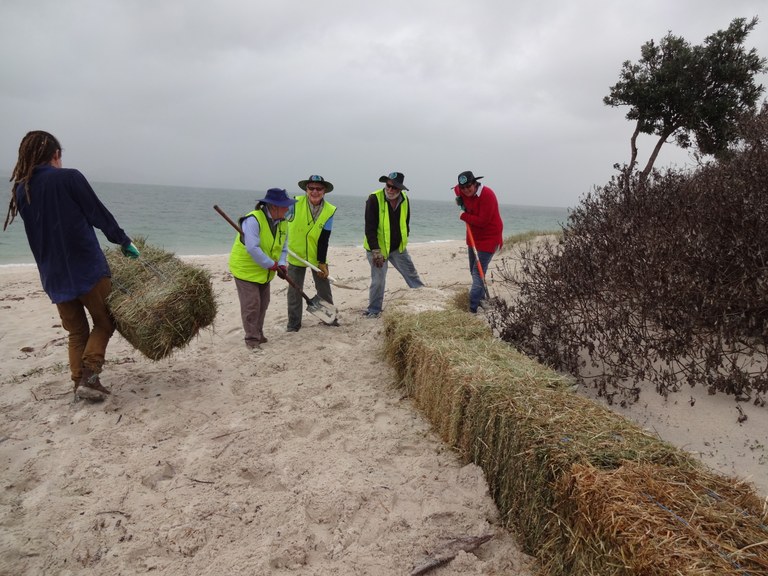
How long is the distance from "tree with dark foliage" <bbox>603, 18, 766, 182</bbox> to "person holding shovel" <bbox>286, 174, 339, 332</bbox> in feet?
25.8

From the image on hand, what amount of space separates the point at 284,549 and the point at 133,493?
3.62ft

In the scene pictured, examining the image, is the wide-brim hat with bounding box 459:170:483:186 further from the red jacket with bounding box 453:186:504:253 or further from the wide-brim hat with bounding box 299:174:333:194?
the wide-brim hat with bounding box 299:174:333:194

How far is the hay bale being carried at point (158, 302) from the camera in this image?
4.02 meters

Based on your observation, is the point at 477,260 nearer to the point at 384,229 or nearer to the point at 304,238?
the point at 384,229

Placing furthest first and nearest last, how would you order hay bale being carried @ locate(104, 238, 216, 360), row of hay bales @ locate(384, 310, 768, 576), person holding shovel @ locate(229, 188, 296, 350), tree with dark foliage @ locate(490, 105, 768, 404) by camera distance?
person holding shovel @ locate(229, 188, 296, 350) → hay bale being carried @ locate(104, 238, 216, 360) → tree with dark foliage @ locate(490, 105, 768, 404) → row of hay bales @ locate(384, 310, 768, 576)

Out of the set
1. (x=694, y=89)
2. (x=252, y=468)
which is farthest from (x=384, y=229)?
(x=694, y=89)

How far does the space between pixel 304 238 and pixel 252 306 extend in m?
1.20

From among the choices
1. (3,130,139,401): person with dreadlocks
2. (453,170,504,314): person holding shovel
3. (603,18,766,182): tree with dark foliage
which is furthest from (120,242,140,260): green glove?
(603,18,766,182): tree with dark foliage

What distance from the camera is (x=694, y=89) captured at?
11.4m

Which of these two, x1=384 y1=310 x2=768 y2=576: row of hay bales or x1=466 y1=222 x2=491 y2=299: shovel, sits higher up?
x1=466 y1=222 x2=491 y2=299: shovel

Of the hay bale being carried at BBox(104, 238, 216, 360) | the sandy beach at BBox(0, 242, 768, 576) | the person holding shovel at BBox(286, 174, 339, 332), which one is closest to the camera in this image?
the sandy beach at BBox(0, 242, 768, 576)

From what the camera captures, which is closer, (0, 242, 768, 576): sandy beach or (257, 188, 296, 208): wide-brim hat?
(0, 242, 768, 576): sandy beach

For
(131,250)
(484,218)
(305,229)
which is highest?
(484,218)

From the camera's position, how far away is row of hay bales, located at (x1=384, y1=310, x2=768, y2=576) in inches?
70.0
